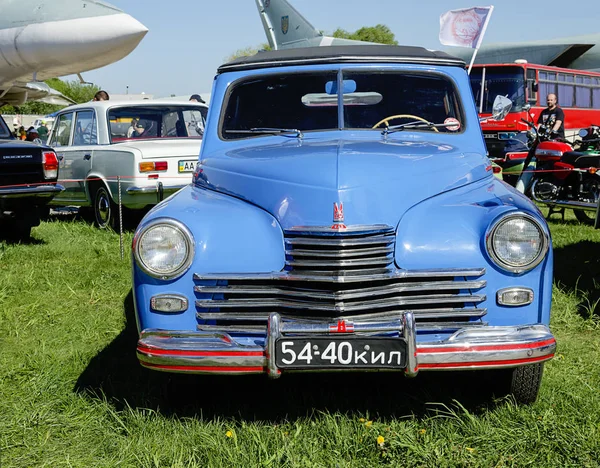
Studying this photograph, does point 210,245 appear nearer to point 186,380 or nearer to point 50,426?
point 186,380

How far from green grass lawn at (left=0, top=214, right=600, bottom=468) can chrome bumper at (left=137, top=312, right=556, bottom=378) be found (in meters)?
0.37

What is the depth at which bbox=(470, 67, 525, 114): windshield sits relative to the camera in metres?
17.1

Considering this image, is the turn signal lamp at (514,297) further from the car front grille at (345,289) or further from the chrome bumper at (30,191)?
the chrome bumper at (30,191)

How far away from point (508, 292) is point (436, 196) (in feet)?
1.86

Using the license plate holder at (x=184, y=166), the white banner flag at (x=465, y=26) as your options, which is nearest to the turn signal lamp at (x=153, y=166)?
the license plate holder at (x=184, y=166)

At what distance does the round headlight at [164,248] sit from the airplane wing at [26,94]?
1634 cm

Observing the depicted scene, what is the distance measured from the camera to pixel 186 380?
11.2ft

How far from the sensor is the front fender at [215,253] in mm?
3002

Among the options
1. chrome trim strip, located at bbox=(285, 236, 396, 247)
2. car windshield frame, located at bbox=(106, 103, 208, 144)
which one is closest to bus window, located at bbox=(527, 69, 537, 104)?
car windshield frame, located at bbox=(106, 103, 208, 144)

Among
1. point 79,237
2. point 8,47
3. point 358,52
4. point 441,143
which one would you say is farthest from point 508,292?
point 8,47

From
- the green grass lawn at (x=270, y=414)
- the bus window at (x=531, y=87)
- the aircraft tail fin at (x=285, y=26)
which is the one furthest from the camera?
the aircraft tail fin at (x=285, y=26)

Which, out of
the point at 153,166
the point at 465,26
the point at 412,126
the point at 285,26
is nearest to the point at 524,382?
the point at 412,126

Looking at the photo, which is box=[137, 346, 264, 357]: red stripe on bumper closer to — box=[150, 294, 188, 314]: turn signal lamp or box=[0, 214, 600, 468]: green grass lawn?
box=[150, 294, 188, 314]: turn signal lamp

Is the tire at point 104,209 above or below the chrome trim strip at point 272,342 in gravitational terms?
below
